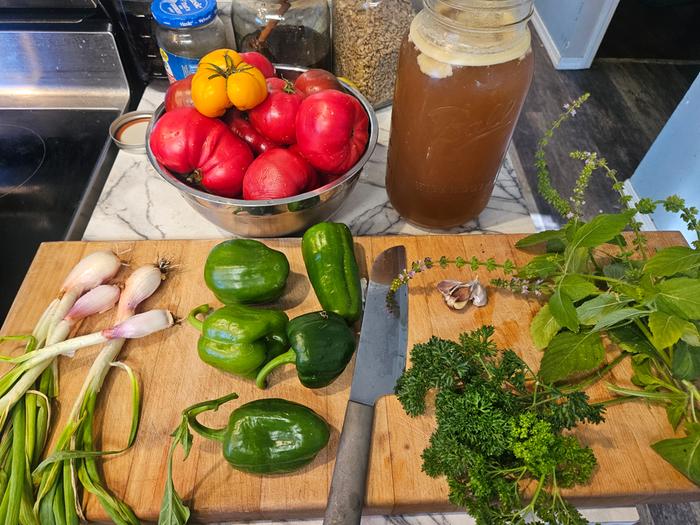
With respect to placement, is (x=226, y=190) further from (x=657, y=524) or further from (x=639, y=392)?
(x=657, y=524)

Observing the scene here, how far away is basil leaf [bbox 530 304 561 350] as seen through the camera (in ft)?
2.30

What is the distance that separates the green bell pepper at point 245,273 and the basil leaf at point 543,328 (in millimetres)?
381

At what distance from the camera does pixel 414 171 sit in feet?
2.68

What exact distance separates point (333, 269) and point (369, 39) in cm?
51

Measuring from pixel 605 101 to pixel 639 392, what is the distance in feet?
7.90

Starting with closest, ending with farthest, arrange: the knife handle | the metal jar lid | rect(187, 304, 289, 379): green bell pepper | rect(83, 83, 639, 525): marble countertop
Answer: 1. the knife handle
2. rect(187, 304, 289, 379): green bell pepper
3. rect(83, 83, 639, 525): marble countertop
4. the metal jar lid

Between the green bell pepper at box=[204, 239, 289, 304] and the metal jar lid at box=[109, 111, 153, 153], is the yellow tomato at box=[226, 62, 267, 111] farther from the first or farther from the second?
the metal jar lid at box=[109, 111, 153, 153]

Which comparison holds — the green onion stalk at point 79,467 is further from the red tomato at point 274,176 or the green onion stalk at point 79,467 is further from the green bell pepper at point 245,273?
the red tomato at point 274,176

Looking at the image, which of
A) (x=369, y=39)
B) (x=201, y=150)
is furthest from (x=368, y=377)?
(x=369, y=39)

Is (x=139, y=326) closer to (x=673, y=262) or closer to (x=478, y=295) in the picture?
(x=478, y=295)

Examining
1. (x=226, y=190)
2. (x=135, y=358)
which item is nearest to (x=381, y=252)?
(x=226, y=190)

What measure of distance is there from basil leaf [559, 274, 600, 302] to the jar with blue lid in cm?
81

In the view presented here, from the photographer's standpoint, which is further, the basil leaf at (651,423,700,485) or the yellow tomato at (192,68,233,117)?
the yellow tomato at (192,68,233,117)

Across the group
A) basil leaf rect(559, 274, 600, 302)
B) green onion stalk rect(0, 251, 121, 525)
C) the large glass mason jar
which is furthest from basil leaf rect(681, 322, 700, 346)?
green onion stalk rect(0, 251, 121, 525)
